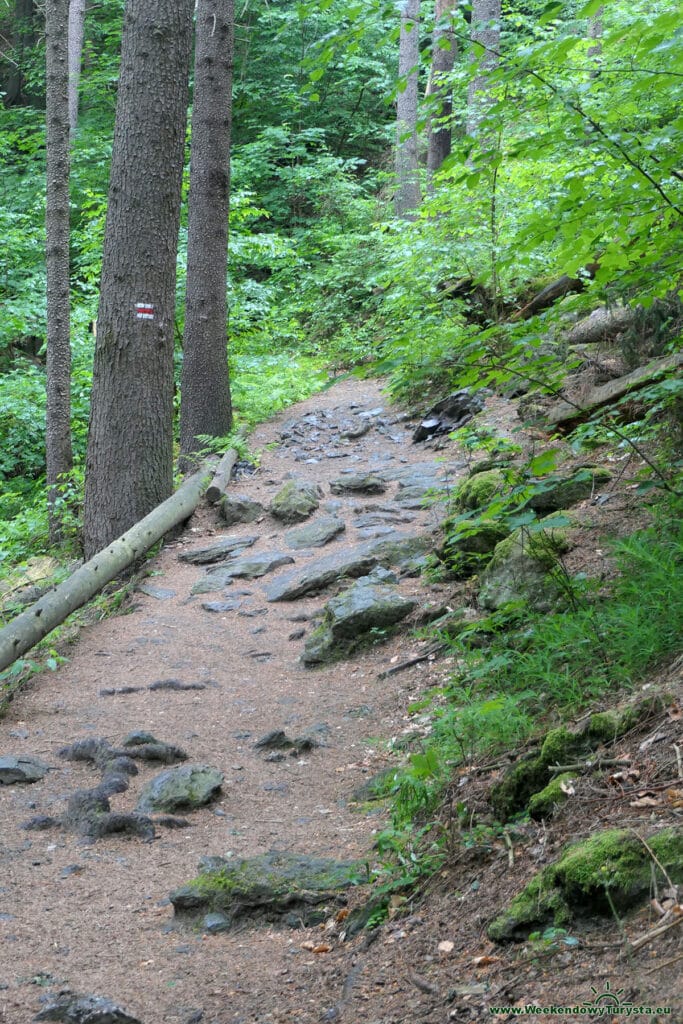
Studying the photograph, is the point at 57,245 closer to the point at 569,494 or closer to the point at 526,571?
the point at 569,494

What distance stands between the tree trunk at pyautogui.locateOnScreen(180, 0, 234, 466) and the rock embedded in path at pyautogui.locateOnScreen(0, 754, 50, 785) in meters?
6.49

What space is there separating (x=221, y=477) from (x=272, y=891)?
273 inches

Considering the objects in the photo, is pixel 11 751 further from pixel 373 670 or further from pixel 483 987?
pixel 483 987

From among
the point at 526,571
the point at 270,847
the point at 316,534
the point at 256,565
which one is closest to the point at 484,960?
the point at 270,847

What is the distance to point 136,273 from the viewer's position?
27.7 ft

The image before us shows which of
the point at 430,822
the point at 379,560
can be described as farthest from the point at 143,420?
the point at 430,822

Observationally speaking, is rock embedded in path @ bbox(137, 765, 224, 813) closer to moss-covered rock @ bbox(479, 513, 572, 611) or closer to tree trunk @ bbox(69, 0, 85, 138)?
moss-covered rock @ bbox(479, 513, 572, 611)

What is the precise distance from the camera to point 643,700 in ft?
10.6

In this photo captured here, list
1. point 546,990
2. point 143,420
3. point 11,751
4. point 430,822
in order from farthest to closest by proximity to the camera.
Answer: point 143,420, point 11,751, point 430,822, point 546,990

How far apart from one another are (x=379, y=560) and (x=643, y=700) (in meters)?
→ 4.17

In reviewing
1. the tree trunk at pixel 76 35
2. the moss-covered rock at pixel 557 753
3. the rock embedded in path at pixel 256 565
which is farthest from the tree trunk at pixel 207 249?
the tree trunk at pixel 76 35

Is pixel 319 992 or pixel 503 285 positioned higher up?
pixel 503 285

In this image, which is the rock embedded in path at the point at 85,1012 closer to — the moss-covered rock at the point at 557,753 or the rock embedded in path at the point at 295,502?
the moss-covered rock at the point at 557,753

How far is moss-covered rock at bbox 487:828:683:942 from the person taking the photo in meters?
2.37
